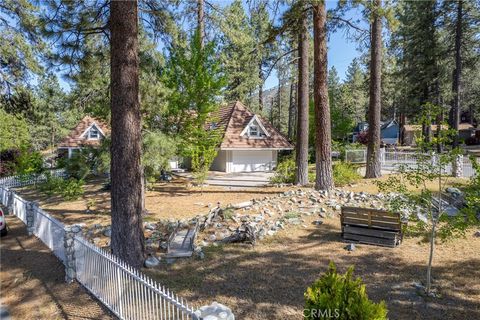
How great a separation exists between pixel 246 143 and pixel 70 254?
61.3 feet

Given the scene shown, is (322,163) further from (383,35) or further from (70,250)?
(70,250)

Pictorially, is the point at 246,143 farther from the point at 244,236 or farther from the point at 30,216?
the point at 244,236

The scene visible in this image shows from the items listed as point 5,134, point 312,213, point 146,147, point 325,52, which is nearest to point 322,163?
point 312,213

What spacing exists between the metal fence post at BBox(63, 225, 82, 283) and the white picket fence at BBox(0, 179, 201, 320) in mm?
52

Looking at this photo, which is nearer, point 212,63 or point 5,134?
point 212,63

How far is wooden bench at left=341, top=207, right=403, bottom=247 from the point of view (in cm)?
773

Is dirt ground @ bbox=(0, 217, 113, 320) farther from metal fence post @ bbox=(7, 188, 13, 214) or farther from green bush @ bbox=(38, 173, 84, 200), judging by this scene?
green bush @ bbox=(38, 173, 84, 200)

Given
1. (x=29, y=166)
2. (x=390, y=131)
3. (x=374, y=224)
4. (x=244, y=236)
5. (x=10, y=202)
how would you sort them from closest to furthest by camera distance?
(x=374, y=224)
(x=244, y=236)
(x=10, y=202)
(x=29, y=166)
(x=390, y=131)

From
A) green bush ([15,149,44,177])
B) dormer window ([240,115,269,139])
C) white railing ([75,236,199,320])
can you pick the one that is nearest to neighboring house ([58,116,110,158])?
green bush ([15,149,44,177])

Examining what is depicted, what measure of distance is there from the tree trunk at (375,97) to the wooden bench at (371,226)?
697 centimetres

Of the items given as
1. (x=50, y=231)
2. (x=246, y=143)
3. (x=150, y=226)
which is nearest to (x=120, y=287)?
(x=50, y=231)

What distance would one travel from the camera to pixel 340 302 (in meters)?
3.32

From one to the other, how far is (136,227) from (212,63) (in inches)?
420

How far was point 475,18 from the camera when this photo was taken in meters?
22.9
